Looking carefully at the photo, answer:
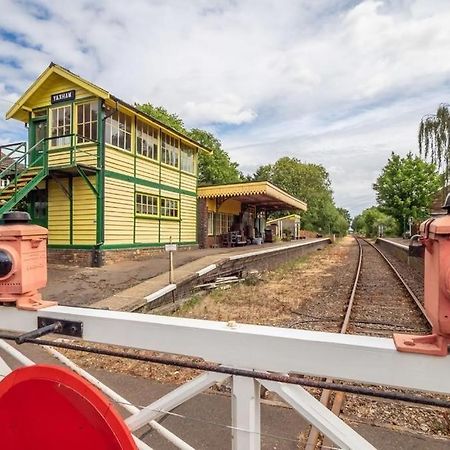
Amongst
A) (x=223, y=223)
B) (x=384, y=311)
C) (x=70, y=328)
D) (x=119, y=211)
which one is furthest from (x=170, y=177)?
(x=70, y=328)

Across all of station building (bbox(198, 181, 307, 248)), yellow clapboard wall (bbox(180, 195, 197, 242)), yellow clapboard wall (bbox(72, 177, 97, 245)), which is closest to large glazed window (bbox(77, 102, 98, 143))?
yellow clapboard wall (bbox(72, 177, 97, 245))

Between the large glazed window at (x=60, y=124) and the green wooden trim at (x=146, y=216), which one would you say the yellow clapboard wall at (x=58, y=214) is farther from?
the green wooden trim at (x=146, y=216)

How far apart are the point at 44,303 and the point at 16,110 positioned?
573 inches

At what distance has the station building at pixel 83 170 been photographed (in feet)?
40.6

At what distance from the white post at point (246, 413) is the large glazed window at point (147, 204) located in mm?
13493

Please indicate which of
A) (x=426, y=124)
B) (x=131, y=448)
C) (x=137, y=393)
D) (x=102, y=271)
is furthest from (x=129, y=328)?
(x=426, y=124)

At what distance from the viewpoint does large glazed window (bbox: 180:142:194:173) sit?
1817 cm

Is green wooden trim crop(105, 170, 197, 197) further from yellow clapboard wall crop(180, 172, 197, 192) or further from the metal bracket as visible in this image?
the metal bracket

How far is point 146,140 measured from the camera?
1513 centimetres

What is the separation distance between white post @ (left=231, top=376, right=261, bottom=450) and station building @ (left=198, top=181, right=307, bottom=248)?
17.2m

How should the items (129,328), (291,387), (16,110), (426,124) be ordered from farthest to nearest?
(426,124)
(16,110)
(129,328)
(291,387)

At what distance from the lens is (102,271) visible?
11219mm

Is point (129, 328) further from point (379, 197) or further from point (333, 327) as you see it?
point (379, 197)

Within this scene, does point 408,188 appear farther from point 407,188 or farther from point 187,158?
point 187,158
